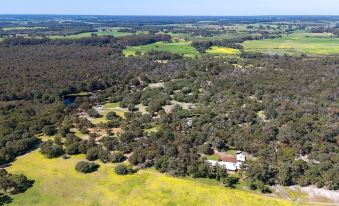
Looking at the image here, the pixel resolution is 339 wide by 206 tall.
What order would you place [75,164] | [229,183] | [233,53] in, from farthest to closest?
[233,53]
[75,164]
[229,183]

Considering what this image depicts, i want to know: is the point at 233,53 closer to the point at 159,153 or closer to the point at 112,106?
the point at 112,106

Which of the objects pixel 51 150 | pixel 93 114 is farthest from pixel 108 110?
pixel 51 150

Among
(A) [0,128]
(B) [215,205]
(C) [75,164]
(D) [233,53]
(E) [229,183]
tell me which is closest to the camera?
(B) [215,205]

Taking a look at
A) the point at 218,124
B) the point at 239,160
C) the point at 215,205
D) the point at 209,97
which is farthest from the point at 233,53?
the point at 215,205

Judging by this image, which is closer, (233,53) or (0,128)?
(0,128)

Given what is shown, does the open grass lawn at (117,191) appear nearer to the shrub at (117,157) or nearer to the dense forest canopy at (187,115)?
the shrub at (117,157)

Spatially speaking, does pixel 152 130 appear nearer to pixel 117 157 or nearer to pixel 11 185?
pixel 117 157

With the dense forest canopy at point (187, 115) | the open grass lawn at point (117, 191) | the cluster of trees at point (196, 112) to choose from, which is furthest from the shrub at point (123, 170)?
the cluster of trees at point (196, 112)
